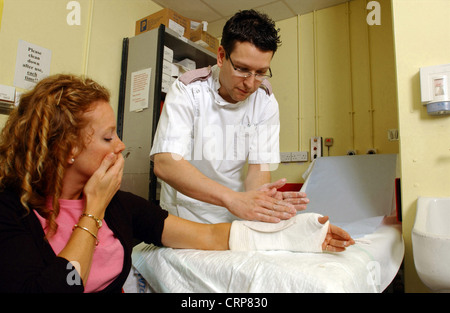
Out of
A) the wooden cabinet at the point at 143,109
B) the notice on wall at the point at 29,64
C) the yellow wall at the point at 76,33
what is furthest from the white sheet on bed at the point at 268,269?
the yellow wall at the point at 76,33

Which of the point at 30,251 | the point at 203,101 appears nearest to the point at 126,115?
the point at 203,101

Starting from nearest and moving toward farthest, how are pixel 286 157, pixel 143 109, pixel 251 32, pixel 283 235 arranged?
pixel 283 235
pixel 251 32
pixel 143 109
pixel 286 157

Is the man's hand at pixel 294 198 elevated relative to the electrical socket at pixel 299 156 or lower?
lower

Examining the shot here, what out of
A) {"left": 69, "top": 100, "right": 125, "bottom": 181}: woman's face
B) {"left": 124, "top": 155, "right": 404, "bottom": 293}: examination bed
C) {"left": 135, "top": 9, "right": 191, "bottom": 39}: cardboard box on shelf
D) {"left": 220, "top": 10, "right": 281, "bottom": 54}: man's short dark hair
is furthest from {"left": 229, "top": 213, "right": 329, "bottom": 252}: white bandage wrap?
{"left": 135, "top": 9, "right": 191, "bottom": 39}: cardboard box on shelf

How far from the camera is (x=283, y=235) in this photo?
89cm

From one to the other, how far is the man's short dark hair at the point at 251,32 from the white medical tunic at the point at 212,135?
0.65 feet

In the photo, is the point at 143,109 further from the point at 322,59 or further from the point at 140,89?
the point at 322,59

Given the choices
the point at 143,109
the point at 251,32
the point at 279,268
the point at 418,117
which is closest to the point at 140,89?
the point at 143,109

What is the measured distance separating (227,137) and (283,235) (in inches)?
22.8

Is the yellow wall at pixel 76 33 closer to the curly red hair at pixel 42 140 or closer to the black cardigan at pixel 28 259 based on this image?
the curly red hair at pixel 42 140

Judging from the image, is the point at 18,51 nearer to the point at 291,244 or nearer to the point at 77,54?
the point at 77,54

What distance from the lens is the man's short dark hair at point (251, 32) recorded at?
1.16 metres

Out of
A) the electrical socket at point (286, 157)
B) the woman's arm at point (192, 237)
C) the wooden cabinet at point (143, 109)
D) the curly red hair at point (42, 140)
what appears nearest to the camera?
the curly red hair at point (42, 140)

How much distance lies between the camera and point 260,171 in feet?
4.51
